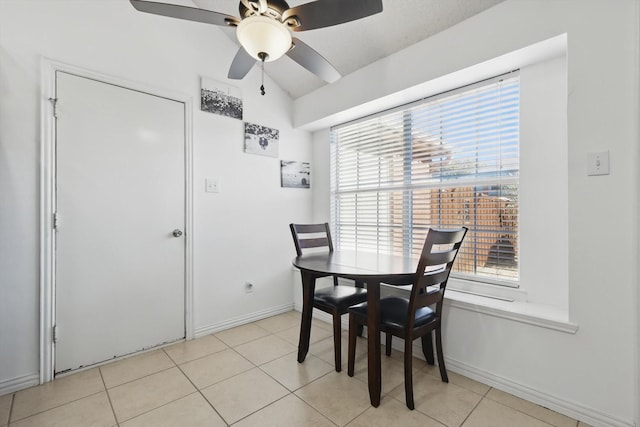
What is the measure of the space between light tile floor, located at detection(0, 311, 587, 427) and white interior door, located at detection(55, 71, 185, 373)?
9.8 inches

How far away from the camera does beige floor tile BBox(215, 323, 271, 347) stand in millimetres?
2510

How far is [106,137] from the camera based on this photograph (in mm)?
2129

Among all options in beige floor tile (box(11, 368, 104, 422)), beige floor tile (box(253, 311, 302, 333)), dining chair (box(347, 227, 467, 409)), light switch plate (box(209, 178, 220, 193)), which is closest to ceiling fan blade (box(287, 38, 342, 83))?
dining chair (box(347, 227, 467, 409))

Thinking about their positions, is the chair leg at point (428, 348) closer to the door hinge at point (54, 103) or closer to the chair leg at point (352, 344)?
the chair leg at point (352, 344)

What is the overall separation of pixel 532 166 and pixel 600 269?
75 centimetres

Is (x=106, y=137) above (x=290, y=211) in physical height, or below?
above

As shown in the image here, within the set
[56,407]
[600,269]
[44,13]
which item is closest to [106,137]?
[44,13]

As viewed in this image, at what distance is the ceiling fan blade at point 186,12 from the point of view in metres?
1.37

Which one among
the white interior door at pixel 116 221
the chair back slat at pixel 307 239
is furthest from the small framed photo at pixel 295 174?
the white interior door at pixel 116 221

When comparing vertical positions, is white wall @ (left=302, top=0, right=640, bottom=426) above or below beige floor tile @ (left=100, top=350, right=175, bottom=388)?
above

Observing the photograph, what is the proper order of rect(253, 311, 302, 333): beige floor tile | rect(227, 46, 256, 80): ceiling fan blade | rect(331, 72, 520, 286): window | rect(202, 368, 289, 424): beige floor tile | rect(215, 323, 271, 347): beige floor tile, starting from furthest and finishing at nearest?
rect(253, 311, 302, 333): beige floor tile < rect(215, 323, 271, 347): beige floor tile < rect(331, 72, 520, 286): window < rect(227, 46, 256, 80): ceiling fan blade < rect(202, 368, 289, 424): beige floor tile

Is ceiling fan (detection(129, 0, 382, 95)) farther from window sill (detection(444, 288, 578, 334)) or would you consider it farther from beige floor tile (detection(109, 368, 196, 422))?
beige floor tile (detection(109, 368, 196, 422))

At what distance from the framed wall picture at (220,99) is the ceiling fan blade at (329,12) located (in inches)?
57.8

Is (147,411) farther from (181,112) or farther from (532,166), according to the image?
(532,166)
